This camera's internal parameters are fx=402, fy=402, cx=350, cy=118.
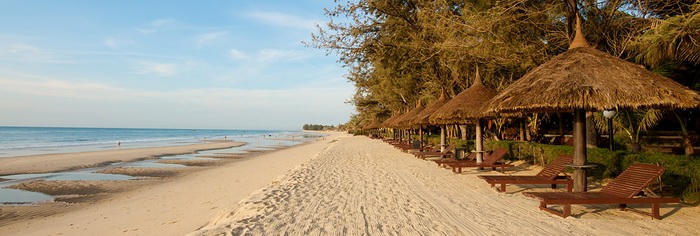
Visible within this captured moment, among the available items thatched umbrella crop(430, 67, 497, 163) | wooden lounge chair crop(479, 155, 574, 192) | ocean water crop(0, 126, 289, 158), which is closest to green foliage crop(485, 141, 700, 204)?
wooden lounge chair crop(479, 155, 574, 192)

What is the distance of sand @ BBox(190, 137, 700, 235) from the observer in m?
4.59

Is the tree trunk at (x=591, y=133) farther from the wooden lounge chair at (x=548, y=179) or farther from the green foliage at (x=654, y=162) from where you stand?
the wooden lounge chair at (x=548, y=179)

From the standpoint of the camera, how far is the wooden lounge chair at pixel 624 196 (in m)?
4.86

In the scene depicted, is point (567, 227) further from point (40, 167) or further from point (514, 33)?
point (40, 167)

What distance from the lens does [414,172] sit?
10414mm

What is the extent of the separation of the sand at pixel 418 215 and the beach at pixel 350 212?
0.01 meters

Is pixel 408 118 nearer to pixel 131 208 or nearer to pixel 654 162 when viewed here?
pixel 654 162

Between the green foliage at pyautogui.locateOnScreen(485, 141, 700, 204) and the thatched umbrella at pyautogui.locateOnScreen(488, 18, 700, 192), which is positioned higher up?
the thatched umbrella at pyautogui.locateOnScreen(488, 18, 700, 192)

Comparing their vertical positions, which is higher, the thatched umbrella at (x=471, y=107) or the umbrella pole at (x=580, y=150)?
the thatched umbrella at (x=471, y=107)

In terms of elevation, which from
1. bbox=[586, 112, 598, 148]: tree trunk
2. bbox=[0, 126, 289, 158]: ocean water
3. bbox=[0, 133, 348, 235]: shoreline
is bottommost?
bbox=[0, 133, 348, 235]: shoreline

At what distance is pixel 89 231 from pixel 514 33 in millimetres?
9942

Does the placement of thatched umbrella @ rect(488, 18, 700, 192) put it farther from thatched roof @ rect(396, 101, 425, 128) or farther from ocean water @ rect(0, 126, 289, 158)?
ocean water @ rect(0, 126, 289, 158)

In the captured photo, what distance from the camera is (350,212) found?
559 cm

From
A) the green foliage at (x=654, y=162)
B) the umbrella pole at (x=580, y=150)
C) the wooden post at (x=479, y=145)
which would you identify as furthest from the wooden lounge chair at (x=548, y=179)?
the wooden post at (x=479, y=145)
